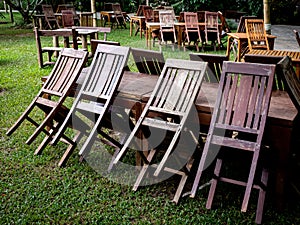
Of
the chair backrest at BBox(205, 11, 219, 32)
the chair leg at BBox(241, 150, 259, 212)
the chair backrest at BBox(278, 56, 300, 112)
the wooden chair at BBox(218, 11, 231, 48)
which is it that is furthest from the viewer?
the wooden chair at BBox(218, 11, 231, 48)

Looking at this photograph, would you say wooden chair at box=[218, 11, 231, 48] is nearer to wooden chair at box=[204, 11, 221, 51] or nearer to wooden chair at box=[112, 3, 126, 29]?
wooden chair at box=[204, 11, 221, 51]

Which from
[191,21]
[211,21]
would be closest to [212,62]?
[191,21]

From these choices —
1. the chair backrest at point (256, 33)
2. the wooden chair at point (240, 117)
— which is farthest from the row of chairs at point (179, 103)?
the chair backrest at point (256, 33)

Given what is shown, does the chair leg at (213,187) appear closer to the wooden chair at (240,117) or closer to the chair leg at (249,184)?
the wooden chair at (240,117)

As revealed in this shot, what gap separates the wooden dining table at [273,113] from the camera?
296cm

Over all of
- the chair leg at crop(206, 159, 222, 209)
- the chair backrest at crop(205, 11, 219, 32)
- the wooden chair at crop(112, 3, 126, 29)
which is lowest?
the wooden chair at crop(112, 3, 126, 29)

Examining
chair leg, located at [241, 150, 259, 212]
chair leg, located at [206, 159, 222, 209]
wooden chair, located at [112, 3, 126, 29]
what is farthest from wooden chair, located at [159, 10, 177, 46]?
chair leg, located at [241, 150, 259, 212]

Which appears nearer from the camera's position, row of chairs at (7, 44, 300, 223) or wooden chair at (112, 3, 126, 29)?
row of chairs at (7, 44, 300, 223)

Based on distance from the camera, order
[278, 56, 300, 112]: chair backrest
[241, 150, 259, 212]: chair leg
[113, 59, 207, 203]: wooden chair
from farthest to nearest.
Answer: [113, 59, 207, 203]: wooden chair
[278, 56, 300, 112]: chair backrest
[241, 150, 259, 212]: chair leg

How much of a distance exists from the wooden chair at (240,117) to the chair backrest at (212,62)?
565mm

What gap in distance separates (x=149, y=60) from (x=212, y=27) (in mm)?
6634

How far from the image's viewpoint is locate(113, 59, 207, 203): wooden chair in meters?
3.27

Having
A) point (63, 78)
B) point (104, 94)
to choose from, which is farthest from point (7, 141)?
point (104, 94)

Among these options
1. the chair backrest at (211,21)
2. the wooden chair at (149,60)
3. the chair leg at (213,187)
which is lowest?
the chair leg at (213,187)
